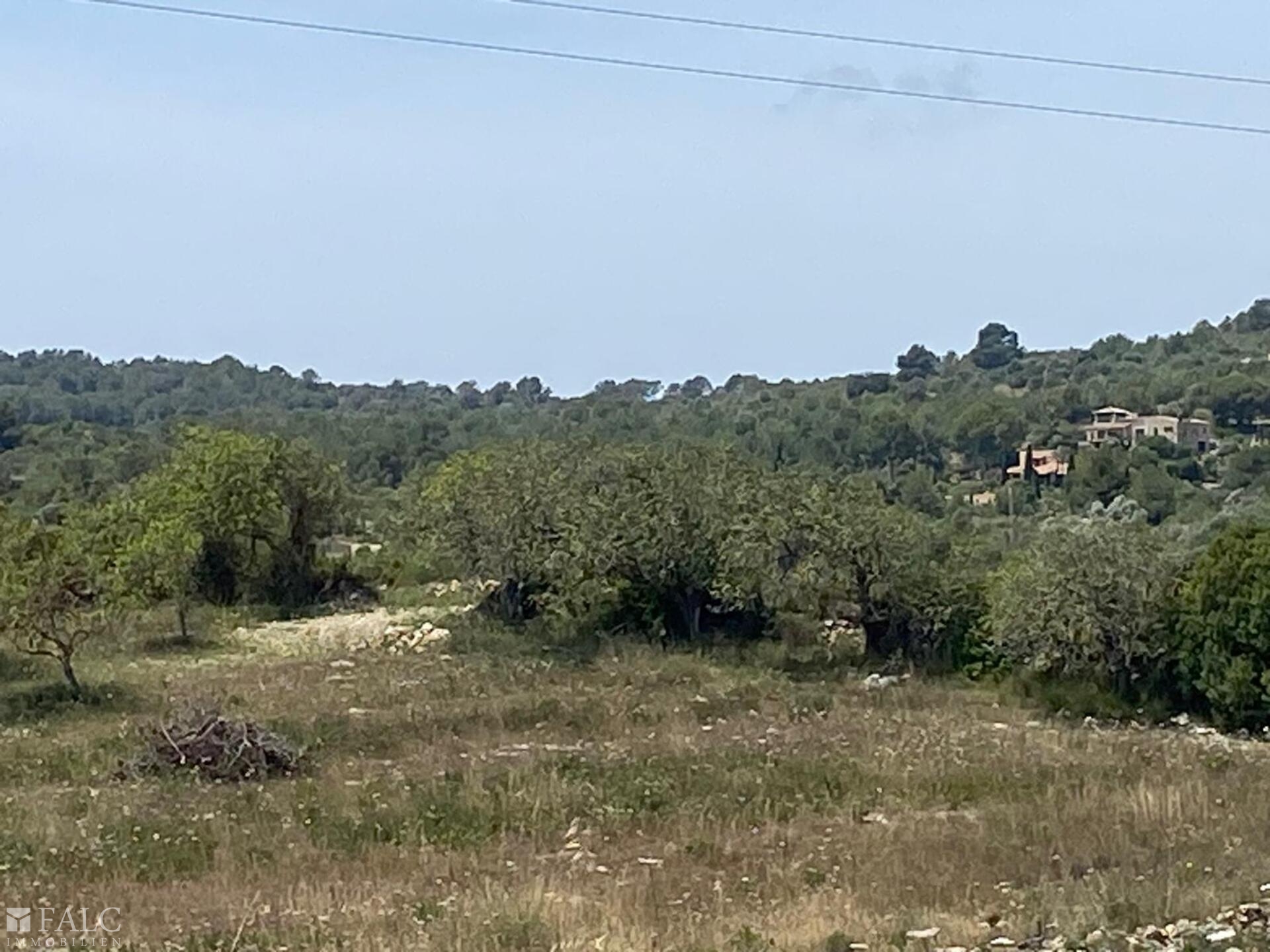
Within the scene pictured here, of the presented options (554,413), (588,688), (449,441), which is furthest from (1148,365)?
(588,688)

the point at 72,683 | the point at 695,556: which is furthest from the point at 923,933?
the point at 695,556

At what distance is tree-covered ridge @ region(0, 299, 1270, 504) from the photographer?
7981cm

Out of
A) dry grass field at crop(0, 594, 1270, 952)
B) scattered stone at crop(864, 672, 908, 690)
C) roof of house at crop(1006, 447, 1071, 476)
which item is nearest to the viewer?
dry grass field at crop(0, 594, 1270, 952)

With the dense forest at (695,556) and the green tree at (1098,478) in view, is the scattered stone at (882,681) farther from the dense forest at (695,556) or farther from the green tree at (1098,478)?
the green tree at (1098,478)

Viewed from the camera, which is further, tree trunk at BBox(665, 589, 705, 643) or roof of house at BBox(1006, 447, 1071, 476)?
roof of house at BBox(1006, 447, 1071, 476)

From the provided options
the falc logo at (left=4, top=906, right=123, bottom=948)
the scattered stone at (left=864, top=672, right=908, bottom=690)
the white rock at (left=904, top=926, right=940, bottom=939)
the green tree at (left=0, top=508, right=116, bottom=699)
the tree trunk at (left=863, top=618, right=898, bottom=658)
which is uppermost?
the green tree at (left=0, top=508, right=116, bottom=699)

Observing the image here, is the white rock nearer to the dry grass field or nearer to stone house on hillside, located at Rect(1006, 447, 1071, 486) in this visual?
the dry grass field

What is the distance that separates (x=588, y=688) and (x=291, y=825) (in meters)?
10.3

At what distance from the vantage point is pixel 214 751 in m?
16.5

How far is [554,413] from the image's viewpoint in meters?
125

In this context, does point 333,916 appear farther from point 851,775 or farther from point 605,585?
point 605,585

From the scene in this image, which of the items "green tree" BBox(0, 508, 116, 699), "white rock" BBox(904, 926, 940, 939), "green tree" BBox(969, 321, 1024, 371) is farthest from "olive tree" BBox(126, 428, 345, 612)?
"green tree" BBox(969, 321, 1024, 371)

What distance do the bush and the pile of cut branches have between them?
14.2m

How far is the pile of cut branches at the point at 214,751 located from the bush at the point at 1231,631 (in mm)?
14247
